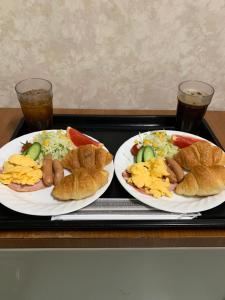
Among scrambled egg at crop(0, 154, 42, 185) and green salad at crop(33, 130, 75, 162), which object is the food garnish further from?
scrambled egg at crop(0, 154, 42, 185)

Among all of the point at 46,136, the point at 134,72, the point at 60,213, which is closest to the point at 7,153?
the point at 46,136

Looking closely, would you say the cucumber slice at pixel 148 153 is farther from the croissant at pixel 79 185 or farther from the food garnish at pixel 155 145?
the croissant at pixel 79 185

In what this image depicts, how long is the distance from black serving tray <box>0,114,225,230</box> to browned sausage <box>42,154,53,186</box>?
0.47ft

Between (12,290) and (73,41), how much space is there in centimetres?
105

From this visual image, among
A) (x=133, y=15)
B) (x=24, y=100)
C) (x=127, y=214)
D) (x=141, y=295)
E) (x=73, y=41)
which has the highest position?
(x=133, y=15)

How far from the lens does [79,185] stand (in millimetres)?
904

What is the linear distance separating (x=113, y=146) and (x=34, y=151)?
1.07 ft

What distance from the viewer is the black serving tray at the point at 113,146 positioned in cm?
85

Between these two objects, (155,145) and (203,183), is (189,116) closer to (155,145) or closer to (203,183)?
(155,145)

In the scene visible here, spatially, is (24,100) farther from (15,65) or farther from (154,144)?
(154,144)

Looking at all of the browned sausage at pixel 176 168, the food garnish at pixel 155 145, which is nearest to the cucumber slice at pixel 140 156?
the food garnish at pixel 155 145

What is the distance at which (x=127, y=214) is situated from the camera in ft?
2.90

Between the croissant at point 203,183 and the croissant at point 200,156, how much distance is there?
3.2 inches

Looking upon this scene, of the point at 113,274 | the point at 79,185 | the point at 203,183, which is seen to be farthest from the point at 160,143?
the point at 113,274
